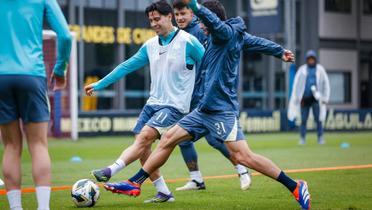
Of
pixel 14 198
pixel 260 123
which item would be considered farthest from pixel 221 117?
pixel 260 123

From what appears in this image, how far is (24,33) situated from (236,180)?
560cm

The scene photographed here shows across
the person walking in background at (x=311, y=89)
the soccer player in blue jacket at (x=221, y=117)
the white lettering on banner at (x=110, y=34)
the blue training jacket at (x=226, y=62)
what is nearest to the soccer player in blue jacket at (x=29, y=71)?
the soccer player in blue jacket at (x=221, y=117)

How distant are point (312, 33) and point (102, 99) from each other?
437 inches

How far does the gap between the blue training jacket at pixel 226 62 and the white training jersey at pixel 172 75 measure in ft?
1.84

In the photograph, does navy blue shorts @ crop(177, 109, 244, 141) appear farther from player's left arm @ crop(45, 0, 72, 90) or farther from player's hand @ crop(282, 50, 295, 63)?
player's left arm @ crop(45, 0, 72, 90)

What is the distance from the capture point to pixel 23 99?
22.2 ft

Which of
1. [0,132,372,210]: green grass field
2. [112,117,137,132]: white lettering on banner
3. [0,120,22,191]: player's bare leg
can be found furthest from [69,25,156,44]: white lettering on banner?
[0,120,22,191]: player's bare leg

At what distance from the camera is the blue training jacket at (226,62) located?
8.56m

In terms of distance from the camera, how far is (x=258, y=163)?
8328mm

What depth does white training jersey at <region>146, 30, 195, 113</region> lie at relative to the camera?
9328mm

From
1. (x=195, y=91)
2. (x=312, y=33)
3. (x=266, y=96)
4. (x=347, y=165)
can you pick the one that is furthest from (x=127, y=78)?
(x=195, y=91)

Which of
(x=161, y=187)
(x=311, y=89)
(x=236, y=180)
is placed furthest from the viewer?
(x=311, y=89)

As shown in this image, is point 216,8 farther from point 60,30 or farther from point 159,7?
point 60,30

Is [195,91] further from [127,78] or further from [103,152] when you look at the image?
[127,78]
